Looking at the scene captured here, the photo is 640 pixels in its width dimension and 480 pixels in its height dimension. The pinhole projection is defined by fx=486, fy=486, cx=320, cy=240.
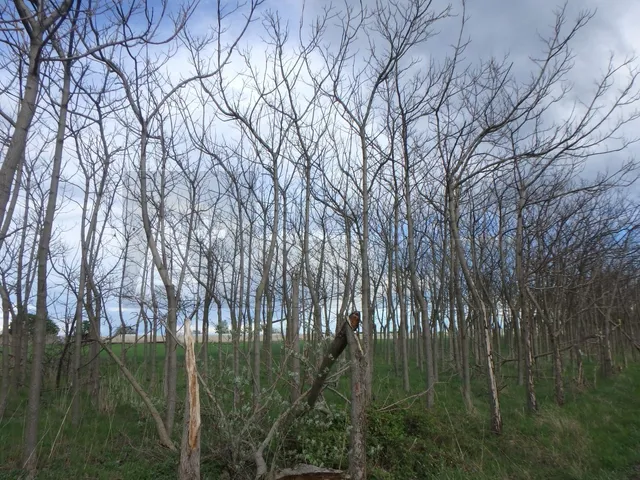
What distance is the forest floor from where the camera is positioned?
240 inches

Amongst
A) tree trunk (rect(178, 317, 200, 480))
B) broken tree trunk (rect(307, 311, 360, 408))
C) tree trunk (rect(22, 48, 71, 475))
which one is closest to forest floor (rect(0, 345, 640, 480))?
tree trunk (rect(22, 48, 71, 475))

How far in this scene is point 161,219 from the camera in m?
7.31

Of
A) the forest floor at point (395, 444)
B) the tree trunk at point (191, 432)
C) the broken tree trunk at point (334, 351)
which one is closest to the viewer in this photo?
the tree trunk at point (191, 432)

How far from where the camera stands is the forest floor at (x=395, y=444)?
6.10 metres

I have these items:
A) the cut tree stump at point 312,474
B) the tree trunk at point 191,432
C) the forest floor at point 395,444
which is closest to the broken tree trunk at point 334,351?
the forest floor at point 395,444

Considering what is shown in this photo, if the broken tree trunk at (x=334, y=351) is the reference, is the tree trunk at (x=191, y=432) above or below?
below

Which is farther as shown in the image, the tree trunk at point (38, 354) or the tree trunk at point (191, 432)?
the tree trunk at point (38, 354)

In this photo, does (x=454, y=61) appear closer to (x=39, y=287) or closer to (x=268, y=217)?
(x=268, y=217)

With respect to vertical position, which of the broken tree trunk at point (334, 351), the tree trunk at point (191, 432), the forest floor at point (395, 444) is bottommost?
the forest floor at point (395, 444)

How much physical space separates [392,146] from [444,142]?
0.97 meters

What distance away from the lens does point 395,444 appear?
6.89 metres

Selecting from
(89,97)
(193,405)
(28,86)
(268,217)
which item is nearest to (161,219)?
(89,97)

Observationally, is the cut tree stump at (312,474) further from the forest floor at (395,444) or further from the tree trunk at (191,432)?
the tree trunk at (191,432)

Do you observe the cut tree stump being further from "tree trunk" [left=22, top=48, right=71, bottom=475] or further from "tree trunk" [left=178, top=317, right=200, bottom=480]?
"tree trunk" [left=22, top=48, right=71, bottom=475]
